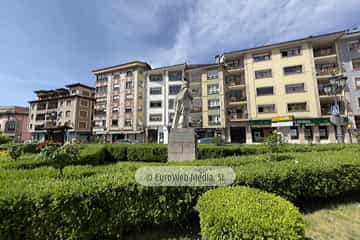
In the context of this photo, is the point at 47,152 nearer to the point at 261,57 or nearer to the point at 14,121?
the point at 261,57

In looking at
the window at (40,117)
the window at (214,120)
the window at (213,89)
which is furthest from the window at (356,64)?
the window at (40,117)

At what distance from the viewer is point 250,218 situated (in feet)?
7.03

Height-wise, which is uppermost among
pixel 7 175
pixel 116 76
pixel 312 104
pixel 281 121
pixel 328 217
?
pixel 116 76

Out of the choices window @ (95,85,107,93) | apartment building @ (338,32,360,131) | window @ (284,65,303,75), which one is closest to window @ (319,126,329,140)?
apartment building @ (338,32,360,131)

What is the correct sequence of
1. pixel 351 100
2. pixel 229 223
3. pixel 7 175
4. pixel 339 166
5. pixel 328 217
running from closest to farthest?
1. pixel 229 223
2. pixel 328 217
3. pixel 7 175
4. pixel 339 166
5. pixel 351 100

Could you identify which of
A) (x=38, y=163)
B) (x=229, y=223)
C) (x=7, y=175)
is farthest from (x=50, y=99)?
(x=229, y=223)

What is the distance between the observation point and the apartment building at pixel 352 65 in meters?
24.7

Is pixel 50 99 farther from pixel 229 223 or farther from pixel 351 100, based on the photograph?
pixel 351 100

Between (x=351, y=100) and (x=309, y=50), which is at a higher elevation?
(x=309, y=50)

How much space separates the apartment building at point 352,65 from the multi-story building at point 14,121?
244ft

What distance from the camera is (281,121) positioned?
89.1 ft

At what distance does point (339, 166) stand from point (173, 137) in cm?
643

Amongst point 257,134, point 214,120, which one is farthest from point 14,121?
point 257,134

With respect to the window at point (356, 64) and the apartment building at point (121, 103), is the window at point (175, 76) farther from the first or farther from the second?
the window at point (356, 64)
